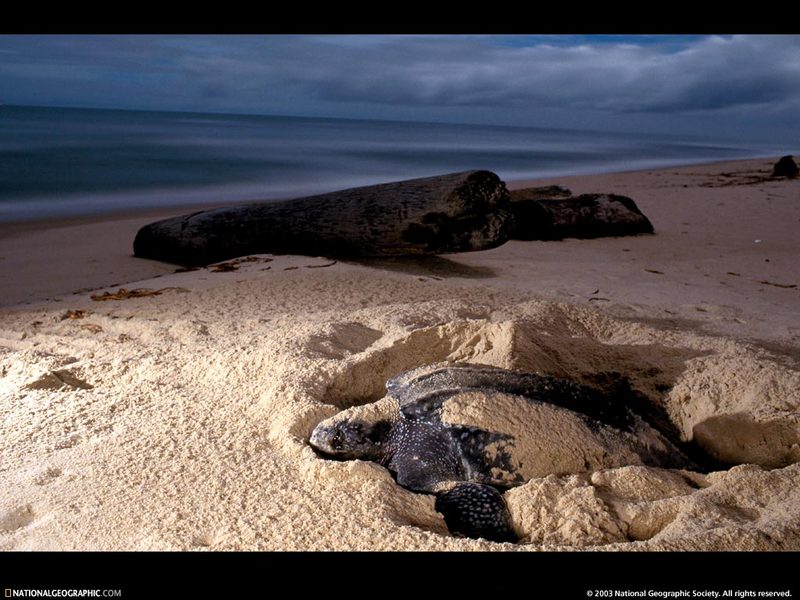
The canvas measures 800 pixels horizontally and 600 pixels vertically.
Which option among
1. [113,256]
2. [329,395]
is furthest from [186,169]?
[329,395]

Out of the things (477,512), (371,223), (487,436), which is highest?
(371,223)

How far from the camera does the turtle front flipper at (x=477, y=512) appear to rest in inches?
75.9

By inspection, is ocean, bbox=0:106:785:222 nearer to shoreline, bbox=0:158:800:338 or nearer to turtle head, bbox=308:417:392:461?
shoreline, bbox=0:158:800:338

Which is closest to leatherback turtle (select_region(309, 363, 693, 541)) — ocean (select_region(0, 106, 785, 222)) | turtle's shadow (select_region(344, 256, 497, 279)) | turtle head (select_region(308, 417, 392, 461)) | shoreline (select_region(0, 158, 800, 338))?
turtle head (select_region(308, 417, 392, 461))

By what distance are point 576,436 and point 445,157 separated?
25742mm

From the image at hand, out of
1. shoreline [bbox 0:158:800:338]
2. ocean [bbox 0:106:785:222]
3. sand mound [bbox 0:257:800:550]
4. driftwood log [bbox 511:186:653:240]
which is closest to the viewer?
sand mound [bbox 0:257:800:550]

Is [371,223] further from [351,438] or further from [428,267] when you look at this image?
[351,438]

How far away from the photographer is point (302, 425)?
7.89ft

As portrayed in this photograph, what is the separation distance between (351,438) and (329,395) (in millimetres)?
449

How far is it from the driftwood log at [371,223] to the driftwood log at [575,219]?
2008mm

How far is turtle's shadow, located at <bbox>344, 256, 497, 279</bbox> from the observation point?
16.6ft

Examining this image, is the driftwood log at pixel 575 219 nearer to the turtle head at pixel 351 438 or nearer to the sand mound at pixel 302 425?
the sand mound at pixel 302 425

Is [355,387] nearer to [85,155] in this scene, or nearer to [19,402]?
[19,402]
